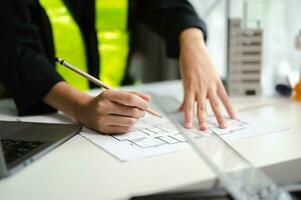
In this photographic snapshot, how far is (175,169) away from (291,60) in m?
0.84

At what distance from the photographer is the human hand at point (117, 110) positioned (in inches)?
23.7

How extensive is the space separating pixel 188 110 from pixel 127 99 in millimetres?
161

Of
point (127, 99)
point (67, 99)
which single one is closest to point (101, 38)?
point (67, 99)

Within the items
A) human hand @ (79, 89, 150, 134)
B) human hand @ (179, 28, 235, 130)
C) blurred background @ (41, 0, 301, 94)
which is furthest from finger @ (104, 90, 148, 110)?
blurred background @ (41, 0, 301, 94)

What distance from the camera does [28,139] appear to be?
1.87 ft

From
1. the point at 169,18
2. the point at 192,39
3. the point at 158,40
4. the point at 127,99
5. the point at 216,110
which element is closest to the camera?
the point at 127,99

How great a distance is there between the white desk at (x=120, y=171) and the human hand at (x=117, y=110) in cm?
5

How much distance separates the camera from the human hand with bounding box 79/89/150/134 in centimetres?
60

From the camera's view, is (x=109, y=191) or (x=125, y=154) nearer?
(x=109, y=191)

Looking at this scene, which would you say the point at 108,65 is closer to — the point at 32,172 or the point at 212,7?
the point at 212,7

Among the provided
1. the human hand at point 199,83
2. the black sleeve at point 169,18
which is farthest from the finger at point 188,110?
the black sleeve at point 169,18

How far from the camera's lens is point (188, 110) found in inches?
27.8

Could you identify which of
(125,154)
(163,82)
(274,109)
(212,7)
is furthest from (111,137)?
(212,7)

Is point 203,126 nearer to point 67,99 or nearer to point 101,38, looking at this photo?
point 67,99
